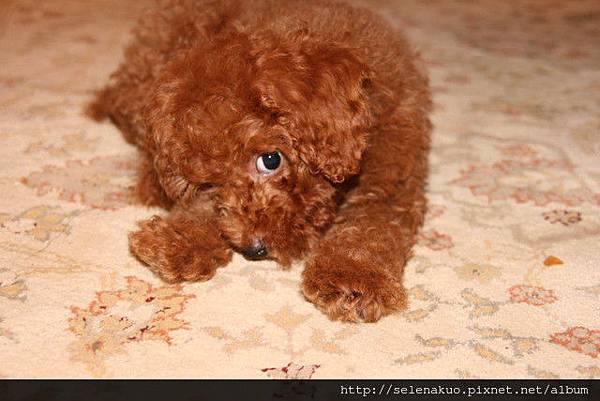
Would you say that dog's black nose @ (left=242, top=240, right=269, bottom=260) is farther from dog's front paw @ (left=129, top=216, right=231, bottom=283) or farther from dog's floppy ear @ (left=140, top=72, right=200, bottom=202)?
dog's floppy ear @ (left=140, top=72, right=200, bottom=202)

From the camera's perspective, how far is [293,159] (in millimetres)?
2377

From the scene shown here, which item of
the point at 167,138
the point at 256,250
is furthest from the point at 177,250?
the point at 167,138

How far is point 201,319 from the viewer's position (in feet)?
7.40

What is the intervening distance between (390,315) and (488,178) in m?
1.31

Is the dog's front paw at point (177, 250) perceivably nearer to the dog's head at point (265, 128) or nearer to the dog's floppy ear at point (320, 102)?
the dog's head at point (265, 128)

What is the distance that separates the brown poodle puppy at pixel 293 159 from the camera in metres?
2.30

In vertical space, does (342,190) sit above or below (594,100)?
above

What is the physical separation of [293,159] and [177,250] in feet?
1.76

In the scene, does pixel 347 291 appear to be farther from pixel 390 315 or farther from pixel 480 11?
pixel 480 11

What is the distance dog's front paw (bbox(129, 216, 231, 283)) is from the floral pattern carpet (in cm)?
5

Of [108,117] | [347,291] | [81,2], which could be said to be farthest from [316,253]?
[81,2]
